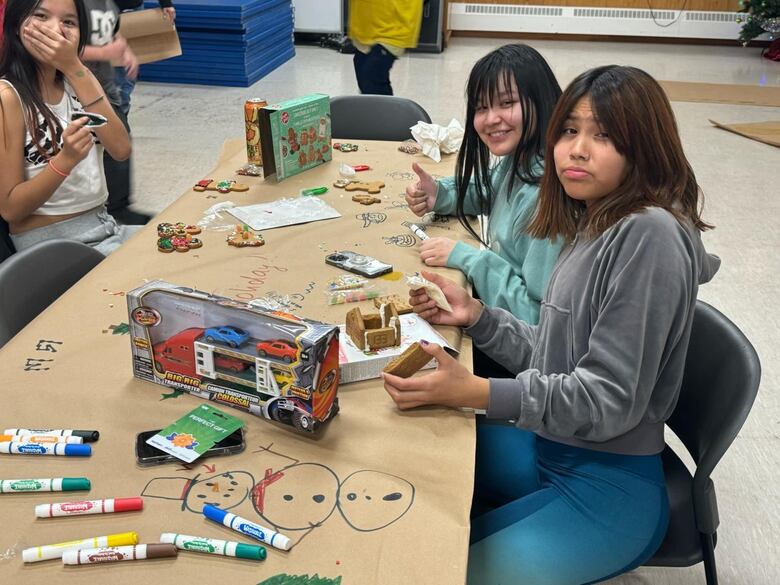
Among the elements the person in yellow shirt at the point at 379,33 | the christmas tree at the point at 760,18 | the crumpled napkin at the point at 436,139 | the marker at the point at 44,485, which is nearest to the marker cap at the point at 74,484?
the marker at the point at 44,485

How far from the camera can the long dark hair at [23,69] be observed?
192 cm

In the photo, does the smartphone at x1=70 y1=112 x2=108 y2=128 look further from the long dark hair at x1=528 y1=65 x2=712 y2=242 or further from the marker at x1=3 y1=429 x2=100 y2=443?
the long dark hair at x1=528 y1=65 x2=712 y2=242

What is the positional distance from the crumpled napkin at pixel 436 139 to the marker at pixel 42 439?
164 cm

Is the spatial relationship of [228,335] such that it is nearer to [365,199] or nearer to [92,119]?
[365,199]

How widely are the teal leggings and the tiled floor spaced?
2.11ft

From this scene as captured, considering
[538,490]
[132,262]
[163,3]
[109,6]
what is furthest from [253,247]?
[163,3]

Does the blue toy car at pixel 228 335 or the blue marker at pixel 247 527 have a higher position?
the blue toy car at pixel 228 335

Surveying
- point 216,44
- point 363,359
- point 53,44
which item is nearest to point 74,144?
point 53,44

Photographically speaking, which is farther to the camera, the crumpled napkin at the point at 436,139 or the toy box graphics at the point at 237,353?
the crumpled napkin at the point at 436,139

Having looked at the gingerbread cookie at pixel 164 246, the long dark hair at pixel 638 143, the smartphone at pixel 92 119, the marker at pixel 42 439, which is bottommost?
the gingerbread cookie at pixel 164 246

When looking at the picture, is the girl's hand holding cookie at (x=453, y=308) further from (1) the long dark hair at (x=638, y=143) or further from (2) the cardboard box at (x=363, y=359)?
(1) the long dark hair at (x=638, y=143)

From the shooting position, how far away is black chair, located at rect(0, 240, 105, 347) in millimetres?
1517

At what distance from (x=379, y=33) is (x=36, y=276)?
308 cm

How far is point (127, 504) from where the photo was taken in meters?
0.96
